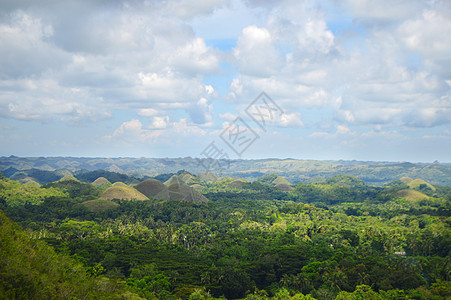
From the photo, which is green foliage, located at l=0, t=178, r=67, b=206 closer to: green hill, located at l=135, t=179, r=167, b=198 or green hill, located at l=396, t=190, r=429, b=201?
green hill, located at l=135, t=179, r=167, b=198

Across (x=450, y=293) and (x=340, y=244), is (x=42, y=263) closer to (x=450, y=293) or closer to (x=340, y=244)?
(x=450, y=293)

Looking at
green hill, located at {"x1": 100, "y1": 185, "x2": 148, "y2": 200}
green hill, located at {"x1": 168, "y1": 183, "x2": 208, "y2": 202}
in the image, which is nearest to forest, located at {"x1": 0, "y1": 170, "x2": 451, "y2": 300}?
green hill, located at {"x1": 100, "y1": 185, "x2": 148, "y2": 200}

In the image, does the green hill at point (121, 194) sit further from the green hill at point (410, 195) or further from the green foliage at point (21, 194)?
the green hill at point (410, 195)

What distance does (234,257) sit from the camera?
44.6 meters

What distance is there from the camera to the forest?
2722 cm

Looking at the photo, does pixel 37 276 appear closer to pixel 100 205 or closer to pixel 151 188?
pixel 100 205

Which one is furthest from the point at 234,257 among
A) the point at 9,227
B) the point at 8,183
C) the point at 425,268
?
the point at 8,183

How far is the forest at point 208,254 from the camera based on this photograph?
27.2m

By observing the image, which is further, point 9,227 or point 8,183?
point 8,183

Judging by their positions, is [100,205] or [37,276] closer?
[37,276]

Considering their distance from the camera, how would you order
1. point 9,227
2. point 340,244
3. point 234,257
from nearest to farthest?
1. point 9,227
2. point 234,257
3. point 340,244

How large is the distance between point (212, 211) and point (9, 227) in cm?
5395

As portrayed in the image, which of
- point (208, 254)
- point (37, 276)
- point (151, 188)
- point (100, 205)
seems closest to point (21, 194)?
point (100, 205)

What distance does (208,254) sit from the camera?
45.2m
